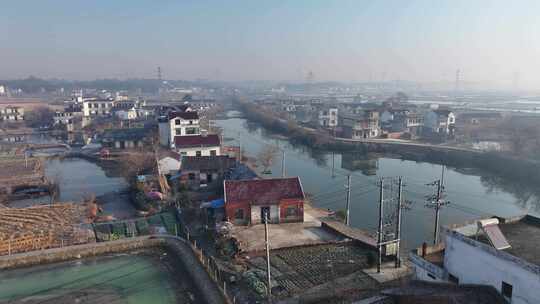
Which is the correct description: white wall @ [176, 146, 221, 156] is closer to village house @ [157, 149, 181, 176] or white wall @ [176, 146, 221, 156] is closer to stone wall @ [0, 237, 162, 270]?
village house @ [157, 149, 181, 176]

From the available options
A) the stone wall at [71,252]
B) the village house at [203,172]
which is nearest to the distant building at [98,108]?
the village house at [203,172]

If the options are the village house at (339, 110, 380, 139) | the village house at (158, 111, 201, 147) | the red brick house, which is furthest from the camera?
the village house at (339, 110, 380, 139)

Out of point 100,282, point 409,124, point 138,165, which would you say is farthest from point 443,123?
point 100,282

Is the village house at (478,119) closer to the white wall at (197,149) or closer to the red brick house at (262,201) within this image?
the white wall at (197,149)

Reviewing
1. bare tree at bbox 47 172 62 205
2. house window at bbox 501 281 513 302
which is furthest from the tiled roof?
house window at bbox 501 281 513 302

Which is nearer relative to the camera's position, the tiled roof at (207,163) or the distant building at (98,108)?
the tiled roof at (207,163)

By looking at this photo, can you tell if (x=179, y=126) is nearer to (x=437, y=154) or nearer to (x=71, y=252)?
(x=71, y=252)
